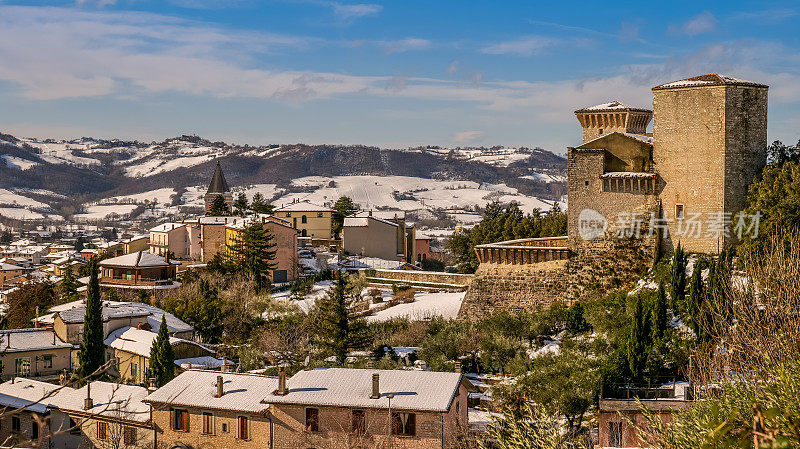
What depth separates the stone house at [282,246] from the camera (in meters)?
60.9

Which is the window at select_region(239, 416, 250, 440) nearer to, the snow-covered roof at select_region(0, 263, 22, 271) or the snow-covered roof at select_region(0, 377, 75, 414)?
the snow-covered roof at select_region(0, 377, 75, 414)

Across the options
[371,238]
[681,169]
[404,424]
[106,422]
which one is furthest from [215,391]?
[371,238]

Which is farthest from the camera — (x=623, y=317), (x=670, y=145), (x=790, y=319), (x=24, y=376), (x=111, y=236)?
(x=111, y=236)

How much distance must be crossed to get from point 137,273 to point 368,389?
33.5m

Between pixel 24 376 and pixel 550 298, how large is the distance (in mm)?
22040

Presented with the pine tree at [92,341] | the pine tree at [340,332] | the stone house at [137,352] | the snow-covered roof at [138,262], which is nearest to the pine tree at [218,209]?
the snow-covered roof at [138,262]

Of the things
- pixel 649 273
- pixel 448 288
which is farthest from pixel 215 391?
pixel 448 288

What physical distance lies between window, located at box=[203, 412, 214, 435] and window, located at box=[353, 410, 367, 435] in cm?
462

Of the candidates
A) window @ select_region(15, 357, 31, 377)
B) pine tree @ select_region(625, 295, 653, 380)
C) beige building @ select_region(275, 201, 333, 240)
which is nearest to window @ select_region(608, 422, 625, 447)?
pine tree @ select_region(625, 295, 653, 380)

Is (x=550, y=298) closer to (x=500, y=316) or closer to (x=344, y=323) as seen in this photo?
(x=500, y=316)

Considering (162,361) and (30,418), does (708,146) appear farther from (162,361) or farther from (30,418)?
(30,418)

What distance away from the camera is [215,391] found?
26.7 m

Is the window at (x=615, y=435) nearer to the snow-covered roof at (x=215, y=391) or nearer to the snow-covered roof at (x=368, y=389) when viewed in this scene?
the snow-covered roof at (x=368, y=389)

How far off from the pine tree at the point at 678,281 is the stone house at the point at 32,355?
25384 millimetres
